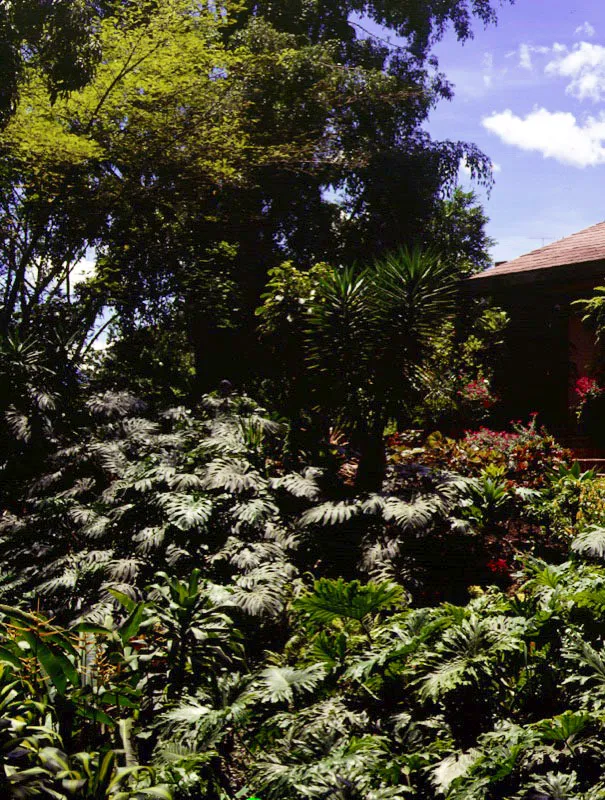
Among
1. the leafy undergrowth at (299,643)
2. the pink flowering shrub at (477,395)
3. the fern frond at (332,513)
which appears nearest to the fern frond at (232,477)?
the leafy undergrowth at (299,643)

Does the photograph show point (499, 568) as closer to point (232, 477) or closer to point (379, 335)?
point (232, 477)

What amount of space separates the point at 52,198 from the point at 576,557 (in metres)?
9.53

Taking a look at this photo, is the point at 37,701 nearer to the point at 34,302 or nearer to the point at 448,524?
the point at 448,524

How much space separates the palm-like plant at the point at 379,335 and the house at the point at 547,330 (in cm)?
471

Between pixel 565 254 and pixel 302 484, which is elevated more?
pixel 565 254

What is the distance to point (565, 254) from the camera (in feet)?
39.3

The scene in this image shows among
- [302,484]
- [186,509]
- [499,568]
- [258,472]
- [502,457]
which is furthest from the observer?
[502,457]

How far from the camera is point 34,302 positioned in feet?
39.4

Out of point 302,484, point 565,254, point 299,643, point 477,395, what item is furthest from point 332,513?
point 565,254

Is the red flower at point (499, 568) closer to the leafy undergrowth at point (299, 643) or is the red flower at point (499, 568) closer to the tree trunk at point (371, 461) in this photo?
the leafy undergrowth at point (299, 643)

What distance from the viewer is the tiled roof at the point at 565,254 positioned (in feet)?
37.2

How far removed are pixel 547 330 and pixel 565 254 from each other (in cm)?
130

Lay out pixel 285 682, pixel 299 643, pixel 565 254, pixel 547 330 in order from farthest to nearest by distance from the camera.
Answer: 1. pixel 547 330
2. pixel 565 254
3. pixel 299 643
4. pixel 285 682

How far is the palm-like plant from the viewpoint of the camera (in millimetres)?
6719
